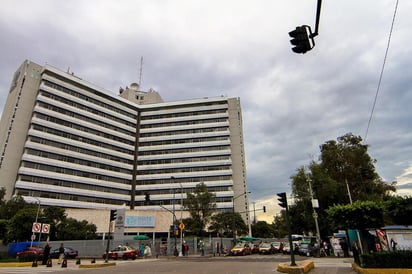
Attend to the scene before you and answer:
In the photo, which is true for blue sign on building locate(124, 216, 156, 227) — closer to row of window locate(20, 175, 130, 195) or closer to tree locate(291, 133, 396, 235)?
row of window locate(20, 175, 130, 195)

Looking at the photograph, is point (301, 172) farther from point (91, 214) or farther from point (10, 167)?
point (10, 167)

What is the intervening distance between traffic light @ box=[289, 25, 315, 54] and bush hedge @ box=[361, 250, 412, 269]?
10148mm

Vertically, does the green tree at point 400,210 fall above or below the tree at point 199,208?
below

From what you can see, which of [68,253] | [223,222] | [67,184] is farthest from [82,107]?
[68,253]

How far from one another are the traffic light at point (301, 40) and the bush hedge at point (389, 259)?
10.1 metres

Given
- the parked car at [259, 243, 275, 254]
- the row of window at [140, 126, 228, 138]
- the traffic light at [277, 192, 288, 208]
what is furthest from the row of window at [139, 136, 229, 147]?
the traffic light at [277, 192, 288, 208]

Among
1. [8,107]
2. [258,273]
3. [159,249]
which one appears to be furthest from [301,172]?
[8,107]

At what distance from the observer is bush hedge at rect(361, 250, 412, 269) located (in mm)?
11453

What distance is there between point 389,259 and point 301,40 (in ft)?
34.2

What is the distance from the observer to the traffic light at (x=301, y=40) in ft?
21.1

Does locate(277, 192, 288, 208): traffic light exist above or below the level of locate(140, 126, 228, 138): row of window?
below

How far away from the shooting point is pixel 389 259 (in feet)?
38.4

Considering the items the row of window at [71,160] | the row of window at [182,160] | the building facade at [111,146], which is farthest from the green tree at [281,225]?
the row of window at [71,160]

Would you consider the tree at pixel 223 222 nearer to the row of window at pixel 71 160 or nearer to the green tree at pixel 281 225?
the green tree at pixel 281 225
